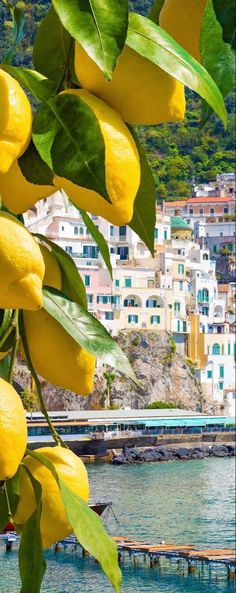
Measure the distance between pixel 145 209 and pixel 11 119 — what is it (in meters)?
0.09

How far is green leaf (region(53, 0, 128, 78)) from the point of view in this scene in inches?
15.7

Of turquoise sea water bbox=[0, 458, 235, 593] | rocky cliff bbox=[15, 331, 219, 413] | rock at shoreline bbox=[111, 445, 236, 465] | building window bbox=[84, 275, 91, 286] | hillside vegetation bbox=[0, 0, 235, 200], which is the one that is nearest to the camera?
turquoise sea water bbox=[0, 458, 235, 593]

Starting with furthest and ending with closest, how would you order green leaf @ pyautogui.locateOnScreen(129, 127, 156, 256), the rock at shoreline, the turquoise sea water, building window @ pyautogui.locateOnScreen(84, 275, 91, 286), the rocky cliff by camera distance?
building window @ pyautogui.locateOnScreen(84, 275, 91, 286) → the rocky cliff → the rock at shoreline → the turquoise sea water → green leaf @ pyautogui.locateOnScreen(129, 127, 156, 256)

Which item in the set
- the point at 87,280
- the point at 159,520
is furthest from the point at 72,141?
the point at 87,280

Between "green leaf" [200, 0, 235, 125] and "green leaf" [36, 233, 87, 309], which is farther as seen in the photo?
"green leaf" [36, 233, 87, 309]

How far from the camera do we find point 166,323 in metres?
33.8

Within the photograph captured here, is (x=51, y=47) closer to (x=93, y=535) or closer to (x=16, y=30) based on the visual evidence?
(x=16, y=30)

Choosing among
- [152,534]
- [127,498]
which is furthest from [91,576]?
[127,498]

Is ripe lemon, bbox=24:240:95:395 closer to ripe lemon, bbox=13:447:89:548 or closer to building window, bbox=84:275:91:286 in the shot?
ripe lemon, bbox=13:447:89:548

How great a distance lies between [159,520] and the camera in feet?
64.2

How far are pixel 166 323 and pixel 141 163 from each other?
109ft

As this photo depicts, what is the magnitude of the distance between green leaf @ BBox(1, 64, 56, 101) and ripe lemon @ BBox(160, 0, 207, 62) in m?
0.05

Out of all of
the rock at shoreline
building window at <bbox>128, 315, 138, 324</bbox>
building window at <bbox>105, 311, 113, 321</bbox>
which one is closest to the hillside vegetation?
building window at <bbox>128, 315, 138, 324</bbox>

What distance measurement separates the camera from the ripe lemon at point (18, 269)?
0.43 meters
